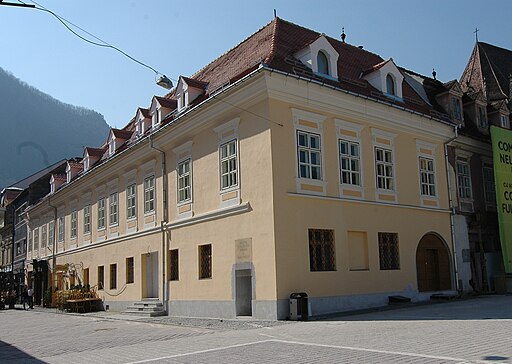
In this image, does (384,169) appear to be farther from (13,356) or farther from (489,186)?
(13,356)

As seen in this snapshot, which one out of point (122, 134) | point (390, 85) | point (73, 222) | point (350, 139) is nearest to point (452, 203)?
point (390, 85)

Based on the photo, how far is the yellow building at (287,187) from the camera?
61.2 feet

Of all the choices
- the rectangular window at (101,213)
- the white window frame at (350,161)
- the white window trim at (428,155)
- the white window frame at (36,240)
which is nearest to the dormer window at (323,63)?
the white window frame at (350,161)

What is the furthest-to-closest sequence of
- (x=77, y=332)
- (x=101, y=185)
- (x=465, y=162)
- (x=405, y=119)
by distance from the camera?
(x=101, y=185) → (x=465, y=162) → (x=405, y=119) → (x=77, y=332)

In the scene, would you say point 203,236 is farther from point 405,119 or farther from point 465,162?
point 465,162

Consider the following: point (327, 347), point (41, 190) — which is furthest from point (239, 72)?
point (41, 190)

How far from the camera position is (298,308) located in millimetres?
17266

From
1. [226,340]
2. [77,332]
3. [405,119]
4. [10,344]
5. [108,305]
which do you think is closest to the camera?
[226,340]

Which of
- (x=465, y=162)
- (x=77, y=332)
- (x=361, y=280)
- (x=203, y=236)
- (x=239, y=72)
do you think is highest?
(x=239, y=72)

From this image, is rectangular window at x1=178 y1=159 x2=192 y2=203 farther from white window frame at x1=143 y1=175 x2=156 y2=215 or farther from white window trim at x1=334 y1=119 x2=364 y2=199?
white window trim at x1=334 y1=119 x2=364 y2=199

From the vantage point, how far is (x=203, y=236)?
21594mm

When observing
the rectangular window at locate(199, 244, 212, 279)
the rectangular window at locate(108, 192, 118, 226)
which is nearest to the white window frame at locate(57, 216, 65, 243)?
the rectangular window at locate(108, 192, 118, 226)

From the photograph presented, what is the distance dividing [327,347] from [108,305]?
2152 centimetres

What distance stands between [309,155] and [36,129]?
161 m
